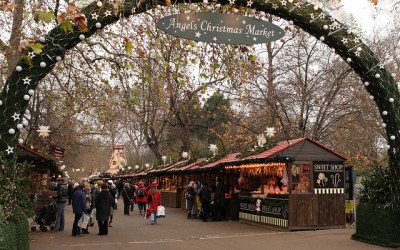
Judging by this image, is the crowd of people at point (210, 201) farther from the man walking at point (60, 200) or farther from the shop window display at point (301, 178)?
the man walking at point (60, 200)

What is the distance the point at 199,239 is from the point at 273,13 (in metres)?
7.16

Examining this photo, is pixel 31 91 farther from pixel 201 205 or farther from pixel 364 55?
pixel 201 205

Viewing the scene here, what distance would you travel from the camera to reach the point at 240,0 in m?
9.94

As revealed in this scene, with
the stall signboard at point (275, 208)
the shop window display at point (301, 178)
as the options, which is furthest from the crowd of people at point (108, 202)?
the shop window display at point (301, 178)

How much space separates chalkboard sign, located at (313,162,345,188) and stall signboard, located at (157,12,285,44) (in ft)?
25.4

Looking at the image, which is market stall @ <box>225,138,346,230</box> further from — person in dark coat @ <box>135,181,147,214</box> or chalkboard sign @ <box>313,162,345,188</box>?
person in dark coat @ <box>135,181,147,214</box>

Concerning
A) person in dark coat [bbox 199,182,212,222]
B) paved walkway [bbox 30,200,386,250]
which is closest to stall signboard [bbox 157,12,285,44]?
paved walkway [bbox 30,200,386,250]

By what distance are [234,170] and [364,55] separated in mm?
11061

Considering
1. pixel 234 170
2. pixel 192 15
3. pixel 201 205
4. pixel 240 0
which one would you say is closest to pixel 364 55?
pixel 240 0

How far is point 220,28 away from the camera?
9914 millimetres

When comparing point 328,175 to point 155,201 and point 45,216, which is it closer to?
point 155,201

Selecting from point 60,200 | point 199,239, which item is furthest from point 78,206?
point 199,239

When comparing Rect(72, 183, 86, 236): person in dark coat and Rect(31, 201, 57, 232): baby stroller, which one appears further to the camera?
Rect(31, 201, 57, 232): baby stroller

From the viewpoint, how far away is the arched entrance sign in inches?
348
